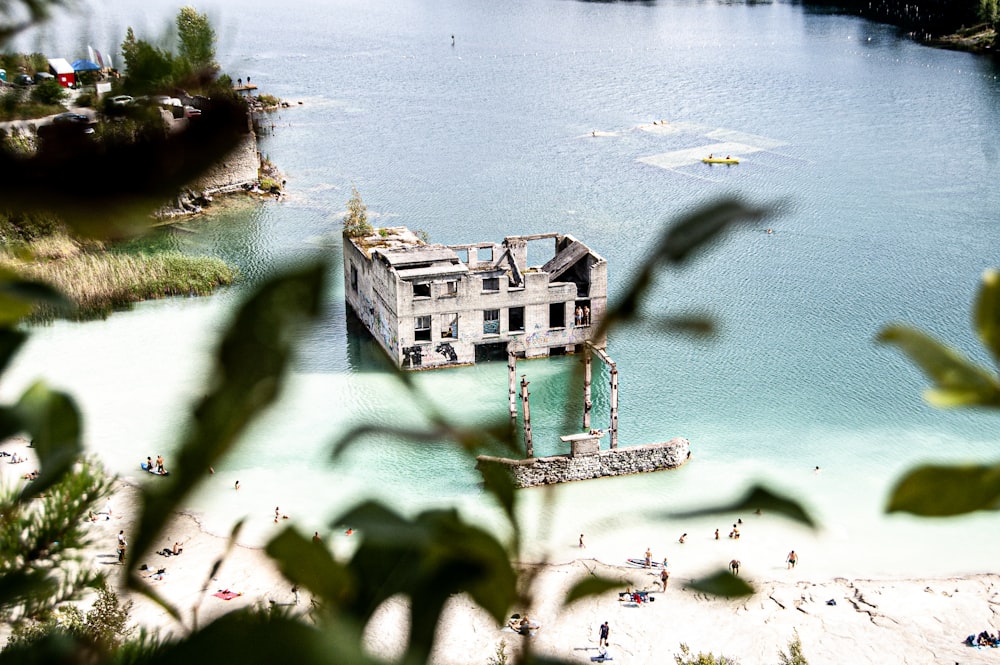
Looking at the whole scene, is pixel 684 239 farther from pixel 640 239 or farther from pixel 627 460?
pixel 640 239

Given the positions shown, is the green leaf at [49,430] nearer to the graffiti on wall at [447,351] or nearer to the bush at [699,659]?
the bush at [699,659]

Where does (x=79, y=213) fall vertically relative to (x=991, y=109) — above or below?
above

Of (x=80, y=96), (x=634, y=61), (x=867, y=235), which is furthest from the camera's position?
(x=634, y=61)

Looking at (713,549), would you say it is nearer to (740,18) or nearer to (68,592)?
(68,592)

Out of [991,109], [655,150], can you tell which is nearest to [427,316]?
[655,150]

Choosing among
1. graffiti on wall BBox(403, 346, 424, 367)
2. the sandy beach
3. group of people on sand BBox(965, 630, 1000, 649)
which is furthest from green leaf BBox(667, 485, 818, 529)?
graffiti on wall BBox(403, 346, 424, 367)

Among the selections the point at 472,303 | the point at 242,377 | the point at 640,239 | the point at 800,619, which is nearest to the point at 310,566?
the point at 242,377
